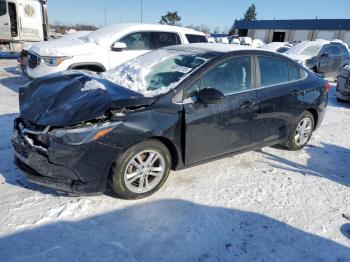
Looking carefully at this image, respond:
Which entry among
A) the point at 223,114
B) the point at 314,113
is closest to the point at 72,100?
the point at 223,114

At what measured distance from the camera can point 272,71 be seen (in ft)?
14.9

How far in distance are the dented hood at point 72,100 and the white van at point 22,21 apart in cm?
1304

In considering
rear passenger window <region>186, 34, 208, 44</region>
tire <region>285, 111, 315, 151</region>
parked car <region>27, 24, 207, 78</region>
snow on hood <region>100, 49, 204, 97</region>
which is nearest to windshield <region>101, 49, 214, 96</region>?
snow on hood <region>100, 49, 204, 97</region>

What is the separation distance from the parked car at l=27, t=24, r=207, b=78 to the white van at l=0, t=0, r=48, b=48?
880 cm

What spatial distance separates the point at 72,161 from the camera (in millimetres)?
3092

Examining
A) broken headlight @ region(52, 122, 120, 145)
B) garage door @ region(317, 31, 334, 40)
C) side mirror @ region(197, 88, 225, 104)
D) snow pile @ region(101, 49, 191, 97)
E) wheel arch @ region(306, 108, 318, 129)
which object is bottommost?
wheel arch @ region(306, 108, 318, 129)

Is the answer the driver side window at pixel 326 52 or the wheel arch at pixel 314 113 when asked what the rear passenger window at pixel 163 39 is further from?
the driver side window at pixel 326 52

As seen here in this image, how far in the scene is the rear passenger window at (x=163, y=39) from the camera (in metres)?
8.23

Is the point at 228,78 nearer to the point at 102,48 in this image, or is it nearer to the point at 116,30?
the point at 102,48

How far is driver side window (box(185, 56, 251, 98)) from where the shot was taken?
12.4 ft

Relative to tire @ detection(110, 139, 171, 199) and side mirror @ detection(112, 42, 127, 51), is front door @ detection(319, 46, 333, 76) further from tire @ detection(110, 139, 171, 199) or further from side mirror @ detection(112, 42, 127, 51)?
tire @ detection(110, 139, 171, 199)

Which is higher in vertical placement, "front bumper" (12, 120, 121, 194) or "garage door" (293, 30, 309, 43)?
"garage door" (293, 30, 309, 43)

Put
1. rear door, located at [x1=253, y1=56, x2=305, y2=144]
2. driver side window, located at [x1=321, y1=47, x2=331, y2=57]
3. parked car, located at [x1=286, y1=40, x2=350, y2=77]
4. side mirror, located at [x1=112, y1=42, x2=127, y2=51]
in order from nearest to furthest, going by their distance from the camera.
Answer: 1. rear door, located at [x1=253, y1=56, x2=305, y2=144]
2. side mirror, located at [x1=112, y1=42, x2=127, y2=51]
3. parked car, located at [x1=286, y1=40, x2=350, y2=77]
4. driver side window, located at [x1=321, y1=47, x2=331, y2=57]

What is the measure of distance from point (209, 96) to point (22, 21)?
1505 centimetres
